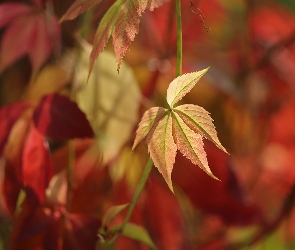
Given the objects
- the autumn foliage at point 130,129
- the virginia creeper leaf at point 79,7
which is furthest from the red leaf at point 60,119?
the virginia creeper leaf at point 79,7

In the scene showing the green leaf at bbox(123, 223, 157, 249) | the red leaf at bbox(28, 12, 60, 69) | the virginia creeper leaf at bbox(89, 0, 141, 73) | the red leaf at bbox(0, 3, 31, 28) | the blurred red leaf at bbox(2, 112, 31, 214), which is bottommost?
the green leaf at bbox(123, 223, 157, 249)

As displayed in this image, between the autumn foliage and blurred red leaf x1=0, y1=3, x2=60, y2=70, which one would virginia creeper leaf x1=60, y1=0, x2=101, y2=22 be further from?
blurred red leaf x1=0, y1=3, x2=60, y2=70

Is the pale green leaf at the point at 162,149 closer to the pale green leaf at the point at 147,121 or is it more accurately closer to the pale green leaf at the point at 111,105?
the pale green leaf at the point at 147,121

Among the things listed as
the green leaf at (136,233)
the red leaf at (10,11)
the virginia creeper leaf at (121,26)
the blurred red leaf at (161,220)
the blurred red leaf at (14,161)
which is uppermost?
the virginia creeper leaf at (121,26)

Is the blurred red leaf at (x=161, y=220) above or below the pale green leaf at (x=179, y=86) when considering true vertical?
below

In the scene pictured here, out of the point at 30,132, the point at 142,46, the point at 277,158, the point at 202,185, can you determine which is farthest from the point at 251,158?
the point at 30,132

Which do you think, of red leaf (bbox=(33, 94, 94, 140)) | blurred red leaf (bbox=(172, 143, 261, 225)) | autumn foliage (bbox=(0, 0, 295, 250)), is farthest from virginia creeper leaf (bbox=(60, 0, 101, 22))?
blurred red leaf (bbox=(172, 143, 261, 225))
